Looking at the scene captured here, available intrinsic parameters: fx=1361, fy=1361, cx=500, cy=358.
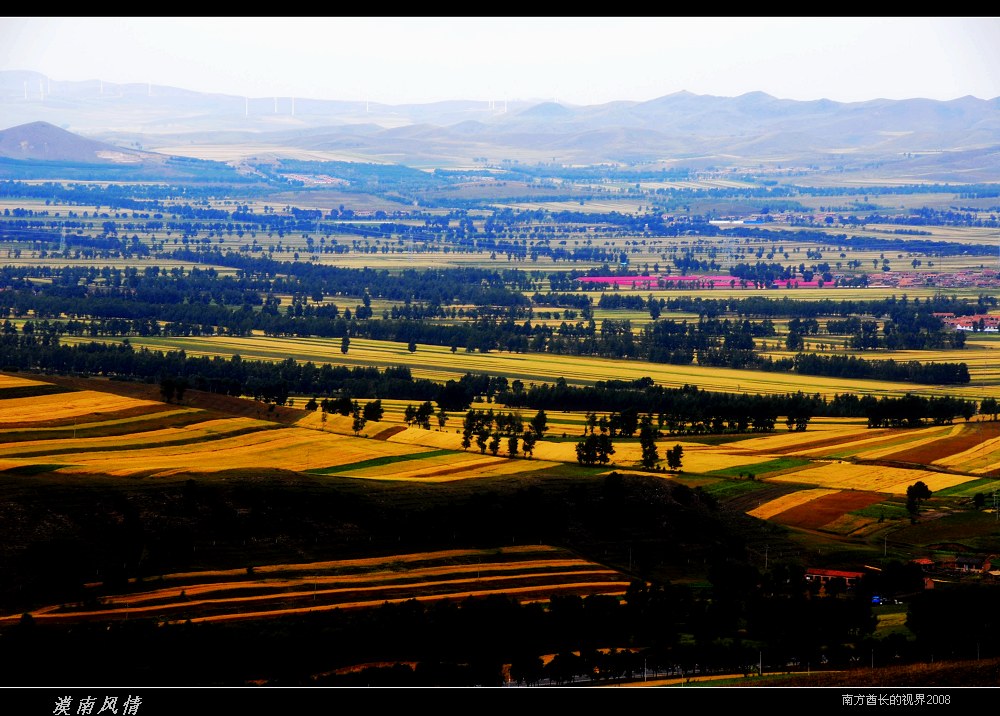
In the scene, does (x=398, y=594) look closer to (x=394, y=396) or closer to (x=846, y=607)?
(x=846, y=607)

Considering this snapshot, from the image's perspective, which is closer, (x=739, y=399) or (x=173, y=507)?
(x=173, y=507)

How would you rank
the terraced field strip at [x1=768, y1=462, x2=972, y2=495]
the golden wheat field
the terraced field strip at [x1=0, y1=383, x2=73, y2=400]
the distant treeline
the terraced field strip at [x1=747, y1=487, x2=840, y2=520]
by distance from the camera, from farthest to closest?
1. the distant treeline
2. the terraced field strip at [x1=0, y1=383, x2=73, y2=400]
3. the golden wheat field
4. the terraced field strip at [x1=768, y1=462, x2=972, y2=495]
5. the terraced field strip at [x1=747, y1=487, x2=840, y2=520]

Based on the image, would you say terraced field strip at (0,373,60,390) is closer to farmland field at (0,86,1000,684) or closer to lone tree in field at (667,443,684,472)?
farmland field at (0,86,1000,684)

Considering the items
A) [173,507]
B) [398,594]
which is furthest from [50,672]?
[173,507]

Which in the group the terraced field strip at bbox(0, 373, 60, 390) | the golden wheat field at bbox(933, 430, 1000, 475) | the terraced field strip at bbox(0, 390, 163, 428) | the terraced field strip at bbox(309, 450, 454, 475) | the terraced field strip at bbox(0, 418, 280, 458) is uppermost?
the terraced field strip at bbox(0, 373, 60, 390)

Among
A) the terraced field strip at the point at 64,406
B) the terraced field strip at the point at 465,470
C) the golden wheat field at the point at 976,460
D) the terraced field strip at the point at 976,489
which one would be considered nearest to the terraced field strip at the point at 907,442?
the golden wheat field at the point at 976,460

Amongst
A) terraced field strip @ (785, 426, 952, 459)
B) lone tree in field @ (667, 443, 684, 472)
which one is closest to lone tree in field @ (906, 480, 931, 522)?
terraced field strip @ (785, 426, 952, 459)

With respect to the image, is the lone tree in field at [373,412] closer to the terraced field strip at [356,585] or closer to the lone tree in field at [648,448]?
the lone tree in field at [648,448]
